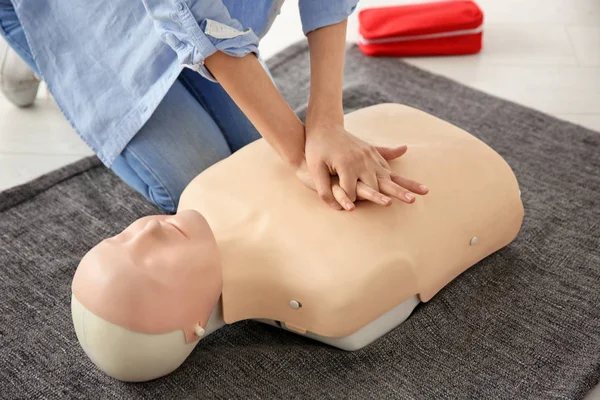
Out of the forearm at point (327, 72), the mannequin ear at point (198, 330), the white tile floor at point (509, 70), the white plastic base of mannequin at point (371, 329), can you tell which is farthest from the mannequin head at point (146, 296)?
the white tile floor at point (509, 70)

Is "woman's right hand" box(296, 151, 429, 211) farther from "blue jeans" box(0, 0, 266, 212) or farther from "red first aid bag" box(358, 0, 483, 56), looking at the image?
"red first aid bag" box(358, 0, 483, 56)

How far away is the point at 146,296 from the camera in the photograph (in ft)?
3.68

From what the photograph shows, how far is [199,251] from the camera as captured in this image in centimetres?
120

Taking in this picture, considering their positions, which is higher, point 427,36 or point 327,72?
point 327,72

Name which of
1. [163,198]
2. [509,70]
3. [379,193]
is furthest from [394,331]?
[509,70]

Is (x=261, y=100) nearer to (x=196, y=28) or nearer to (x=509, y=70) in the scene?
A: (x=196, y=28)

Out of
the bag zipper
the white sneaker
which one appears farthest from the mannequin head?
the bag zipper

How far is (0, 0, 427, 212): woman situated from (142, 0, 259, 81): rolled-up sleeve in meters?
0.02

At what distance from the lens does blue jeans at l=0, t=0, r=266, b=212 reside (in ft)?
5.11

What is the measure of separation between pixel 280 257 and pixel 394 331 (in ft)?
0.84

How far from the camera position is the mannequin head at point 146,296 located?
111 cm

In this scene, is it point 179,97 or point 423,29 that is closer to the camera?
point 179,97

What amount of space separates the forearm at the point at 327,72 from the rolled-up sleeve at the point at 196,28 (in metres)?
0.21

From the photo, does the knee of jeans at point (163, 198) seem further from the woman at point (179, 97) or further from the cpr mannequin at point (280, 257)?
the cpr mannequin at point (280, 257)
